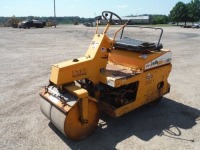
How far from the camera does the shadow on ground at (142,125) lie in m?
4.66

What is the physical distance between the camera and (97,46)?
5000mm

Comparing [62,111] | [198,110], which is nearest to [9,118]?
[62,111]

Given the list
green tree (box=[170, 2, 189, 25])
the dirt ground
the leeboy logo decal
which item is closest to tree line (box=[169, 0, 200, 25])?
green tree (box=[170, 2, 189, 25])

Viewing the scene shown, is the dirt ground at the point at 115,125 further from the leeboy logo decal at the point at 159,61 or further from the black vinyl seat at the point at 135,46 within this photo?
the black vinyl seat at the point at 135,46

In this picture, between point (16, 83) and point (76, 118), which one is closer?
point (76, 118)

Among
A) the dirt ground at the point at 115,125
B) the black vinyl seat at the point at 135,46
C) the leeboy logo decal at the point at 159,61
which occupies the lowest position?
the dirt ground at the point at 115,125

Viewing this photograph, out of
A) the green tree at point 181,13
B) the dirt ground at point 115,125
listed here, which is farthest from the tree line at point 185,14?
the dirt ground at point 115,125

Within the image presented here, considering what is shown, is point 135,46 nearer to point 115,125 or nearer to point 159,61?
point 159,61

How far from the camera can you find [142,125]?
5.31 meters

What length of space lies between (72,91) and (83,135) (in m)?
0.91

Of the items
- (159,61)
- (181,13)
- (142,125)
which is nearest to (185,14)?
(181,13)

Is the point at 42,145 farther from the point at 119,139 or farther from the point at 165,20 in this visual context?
the point at 165,20

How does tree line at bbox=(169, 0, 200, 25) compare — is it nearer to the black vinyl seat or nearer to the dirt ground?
the dirt ground

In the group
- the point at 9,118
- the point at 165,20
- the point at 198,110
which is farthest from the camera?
the point at 165,20
